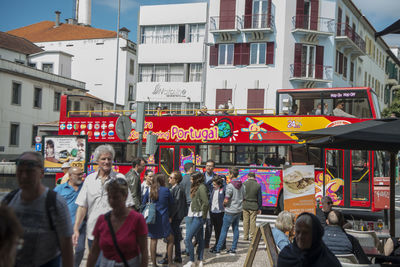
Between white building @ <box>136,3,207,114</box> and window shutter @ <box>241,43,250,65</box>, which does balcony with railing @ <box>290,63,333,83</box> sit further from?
white building @ <box>136,3,207,114</box>

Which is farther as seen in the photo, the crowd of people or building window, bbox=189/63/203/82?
building window, bbox=189/63/203/82

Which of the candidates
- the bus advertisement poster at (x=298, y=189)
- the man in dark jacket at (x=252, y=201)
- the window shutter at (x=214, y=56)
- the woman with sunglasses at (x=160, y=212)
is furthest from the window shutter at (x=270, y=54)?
the woman with sunglasses at (x=160, y=212)

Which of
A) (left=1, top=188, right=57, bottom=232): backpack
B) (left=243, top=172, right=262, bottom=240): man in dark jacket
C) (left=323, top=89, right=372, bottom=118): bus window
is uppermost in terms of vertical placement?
(left=323, top=89, right=372, bottom=118): bus window

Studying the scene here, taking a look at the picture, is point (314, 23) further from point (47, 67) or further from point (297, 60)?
point (47, 67)

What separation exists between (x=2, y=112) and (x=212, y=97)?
19.5 metres

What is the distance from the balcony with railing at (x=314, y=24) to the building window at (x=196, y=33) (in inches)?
279

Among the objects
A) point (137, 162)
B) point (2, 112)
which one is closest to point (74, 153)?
point (137, 162)

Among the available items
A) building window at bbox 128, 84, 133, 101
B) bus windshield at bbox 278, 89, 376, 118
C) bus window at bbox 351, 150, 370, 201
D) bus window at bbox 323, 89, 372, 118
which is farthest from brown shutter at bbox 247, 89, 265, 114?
building window at bbox 128, 84, 133, 101

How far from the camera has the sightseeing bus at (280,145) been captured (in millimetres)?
15547

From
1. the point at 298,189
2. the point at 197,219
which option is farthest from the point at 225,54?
the point at 197,219

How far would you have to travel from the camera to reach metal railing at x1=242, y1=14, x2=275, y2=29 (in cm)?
3281

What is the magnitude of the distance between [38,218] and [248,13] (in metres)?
31.6

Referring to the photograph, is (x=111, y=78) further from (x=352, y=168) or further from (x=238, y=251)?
(x=238, y=251)

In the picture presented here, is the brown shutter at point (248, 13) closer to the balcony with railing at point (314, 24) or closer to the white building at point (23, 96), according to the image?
the balcony with railing at point (314, 24)
